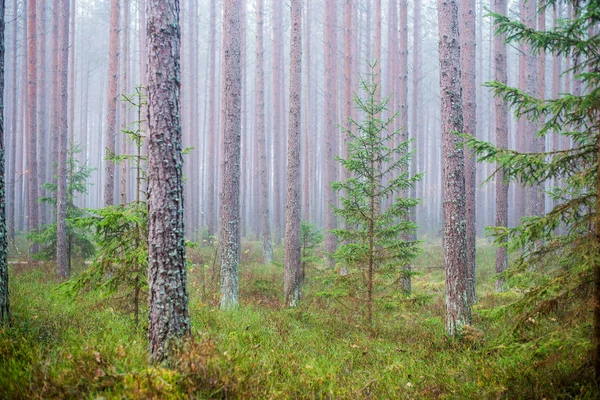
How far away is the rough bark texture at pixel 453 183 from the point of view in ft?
24.5

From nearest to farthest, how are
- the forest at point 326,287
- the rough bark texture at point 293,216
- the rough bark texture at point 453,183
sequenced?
the forest at point 326,287
the rough bark texture at point 453,183
the rough bark texture at point 293,216

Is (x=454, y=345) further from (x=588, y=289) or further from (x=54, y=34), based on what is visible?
(x=54, y=34)

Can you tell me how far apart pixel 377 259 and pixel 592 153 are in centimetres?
480

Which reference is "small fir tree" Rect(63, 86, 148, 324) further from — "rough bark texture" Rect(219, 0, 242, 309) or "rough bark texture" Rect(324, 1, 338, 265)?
"rough bark texture" Rect(324, 1, 338, 265)

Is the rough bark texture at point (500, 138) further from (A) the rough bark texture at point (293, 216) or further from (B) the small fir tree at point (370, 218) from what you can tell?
(A) the rough bark texture at point (293, 216)

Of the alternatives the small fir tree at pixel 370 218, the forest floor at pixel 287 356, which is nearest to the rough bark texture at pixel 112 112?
the forest floor at pixel 287 356

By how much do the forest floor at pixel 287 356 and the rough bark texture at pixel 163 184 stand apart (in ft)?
1.71

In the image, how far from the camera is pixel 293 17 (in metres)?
11.9

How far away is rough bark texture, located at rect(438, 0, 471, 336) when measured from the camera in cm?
746

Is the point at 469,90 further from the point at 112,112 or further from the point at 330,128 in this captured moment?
the point at 112,112

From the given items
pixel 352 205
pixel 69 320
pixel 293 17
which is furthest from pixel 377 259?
pixel 293 17

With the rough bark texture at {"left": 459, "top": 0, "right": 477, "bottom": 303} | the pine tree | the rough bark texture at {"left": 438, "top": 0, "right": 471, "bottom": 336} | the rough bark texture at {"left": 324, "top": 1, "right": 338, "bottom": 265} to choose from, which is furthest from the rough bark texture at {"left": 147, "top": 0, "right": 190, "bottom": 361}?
the rough bark texture at {"left": 324, "top": 1, "right": 338, "bottom": 265}

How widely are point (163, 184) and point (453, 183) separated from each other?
5.20 meters

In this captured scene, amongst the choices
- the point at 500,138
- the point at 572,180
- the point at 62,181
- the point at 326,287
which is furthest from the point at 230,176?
the point at 500,138
